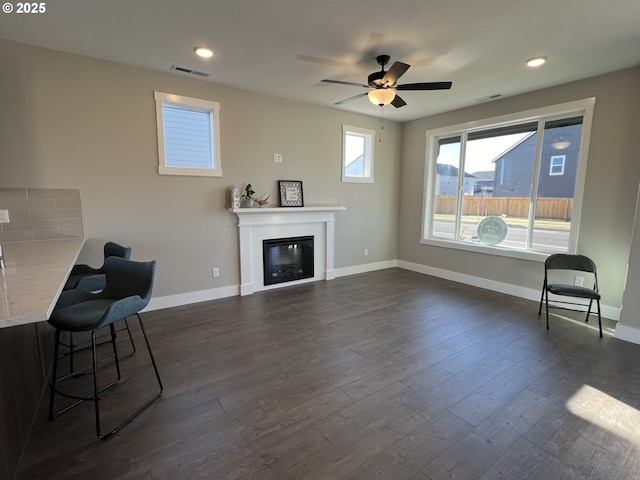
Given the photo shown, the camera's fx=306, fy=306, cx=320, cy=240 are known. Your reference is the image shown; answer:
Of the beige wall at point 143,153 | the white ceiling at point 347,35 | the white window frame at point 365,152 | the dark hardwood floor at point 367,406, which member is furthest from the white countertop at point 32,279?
the white window frame at point 365,152

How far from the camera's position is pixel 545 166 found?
13.3ft

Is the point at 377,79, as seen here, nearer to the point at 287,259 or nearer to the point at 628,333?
the point at 287,259

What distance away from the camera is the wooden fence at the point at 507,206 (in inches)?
155

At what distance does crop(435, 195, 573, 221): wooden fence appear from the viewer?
3.93 meters

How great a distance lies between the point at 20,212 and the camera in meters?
2.95

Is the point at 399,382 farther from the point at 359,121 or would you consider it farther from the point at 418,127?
the point at 418,127

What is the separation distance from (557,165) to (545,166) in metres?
0.14

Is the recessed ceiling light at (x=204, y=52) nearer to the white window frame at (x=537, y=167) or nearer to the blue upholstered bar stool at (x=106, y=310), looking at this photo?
the blue upholstered bar stool at (x=106, y=310)

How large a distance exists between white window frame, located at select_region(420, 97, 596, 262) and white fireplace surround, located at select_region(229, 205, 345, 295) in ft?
5.76

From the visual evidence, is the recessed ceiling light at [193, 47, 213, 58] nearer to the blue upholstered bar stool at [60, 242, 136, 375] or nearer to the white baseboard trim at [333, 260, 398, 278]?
the blue upholstered bar stool at [60, 242, 136, 375]

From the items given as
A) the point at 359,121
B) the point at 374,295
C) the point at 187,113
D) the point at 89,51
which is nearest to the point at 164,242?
the point at 187,113

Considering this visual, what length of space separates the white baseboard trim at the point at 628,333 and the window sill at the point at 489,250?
1156 mm

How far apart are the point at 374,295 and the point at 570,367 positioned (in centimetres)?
226

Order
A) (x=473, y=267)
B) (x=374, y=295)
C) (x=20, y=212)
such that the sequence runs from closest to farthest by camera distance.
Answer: (x=20, y=212) < (x=374, y=295) < (x=473, y=267)
